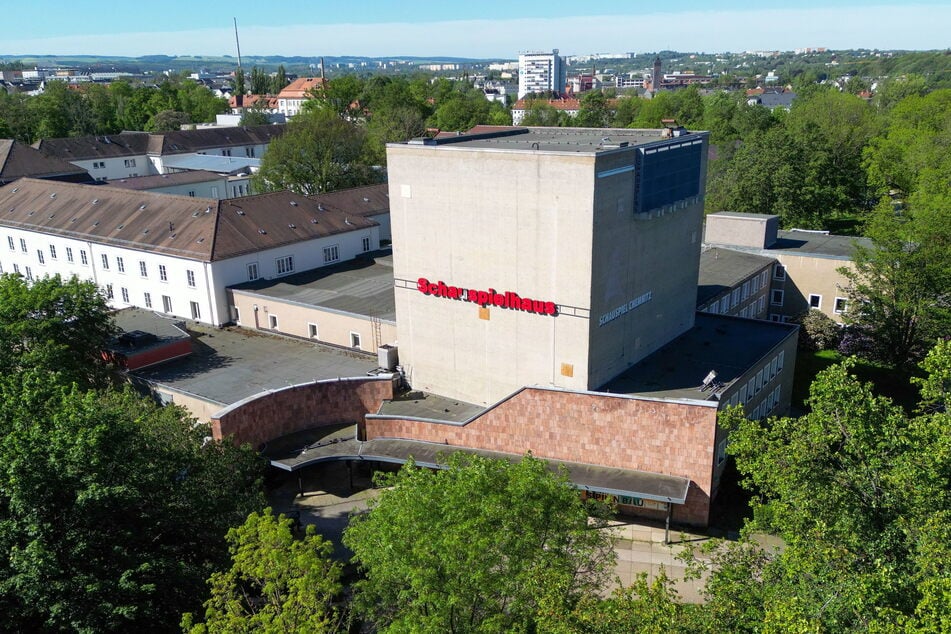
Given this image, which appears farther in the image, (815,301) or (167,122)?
(167,122)

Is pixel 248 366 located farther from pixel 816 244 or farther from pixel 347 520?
pixel 816 244

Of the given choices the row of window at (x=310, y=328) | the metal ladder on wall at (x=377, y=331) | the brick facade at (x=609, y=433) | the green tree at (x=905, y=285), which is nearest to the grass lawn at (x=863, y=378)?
the green tree at (x=905, y=285)

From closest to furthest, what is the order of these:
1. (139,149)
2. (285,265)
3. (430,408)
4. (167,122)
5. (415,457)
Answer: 1. (415,457)
2. (430,408)
3. (285,265)
4. (139,149)
5. (167,122)

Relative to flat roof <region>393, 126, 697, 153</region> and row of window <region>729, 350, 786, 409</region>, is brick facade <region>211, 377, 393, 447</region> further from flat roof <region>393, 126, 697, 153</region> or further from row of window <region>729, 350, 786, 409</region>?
row of window <region>729, 350, 786, 409</region>

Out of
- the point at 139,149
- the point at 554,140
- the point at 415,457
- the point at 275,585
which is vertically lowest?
the point at 415,457

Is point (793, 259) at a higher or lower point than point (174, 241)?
lower

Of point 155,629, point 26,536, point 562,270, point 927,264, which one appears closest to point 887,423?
point 562,270

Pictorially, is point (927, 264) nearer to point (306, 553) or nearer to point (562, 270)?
point (562, 270)

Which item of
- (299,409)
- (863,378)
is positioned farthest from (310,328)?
(863,378)

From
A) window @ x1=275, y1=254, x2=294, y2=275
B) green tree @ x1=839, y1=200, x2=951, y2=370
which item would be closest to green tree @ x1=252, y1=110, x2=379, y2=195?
window @ x1=275, y1=254, x2=294, y2=275
